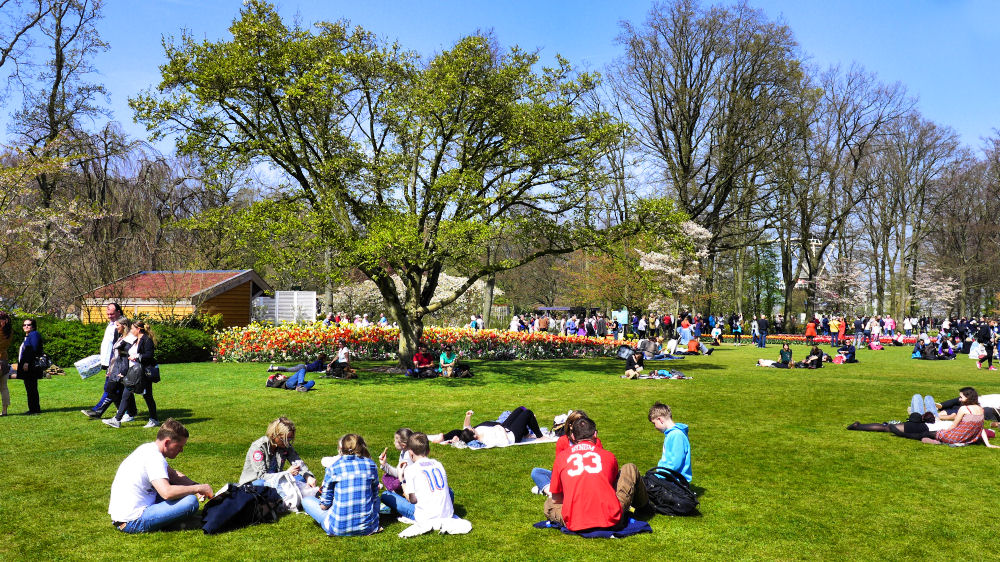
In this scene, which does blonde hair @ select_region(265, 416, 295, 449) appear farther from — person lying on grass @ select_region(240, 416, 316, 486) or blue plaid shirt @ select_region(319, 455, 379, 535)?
blue plaid shirt @ select_region(319, 455, 379, 535)

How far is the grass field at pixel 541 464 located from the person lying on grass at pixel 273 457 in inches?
19.8

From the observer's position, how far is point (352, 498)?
6043 millimetres

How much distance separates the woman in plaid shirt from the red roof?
69.6 feet

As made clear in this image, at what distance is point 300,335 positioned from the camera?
2227 cm

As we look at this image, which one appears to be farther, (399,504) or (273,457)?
(273,457)

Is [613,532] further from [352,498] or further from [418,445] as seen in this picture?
[352,498]

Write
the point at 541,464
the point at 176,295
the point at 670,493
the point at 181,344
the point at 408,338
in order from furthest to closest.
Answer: the point at 176,295 < the point at 181,344 < the point at 408,338 < the point at 541,464 < the point at 670,493

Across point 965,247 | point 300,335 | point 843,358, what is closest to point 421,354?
point 300,335

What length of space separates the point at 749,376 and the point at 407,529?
1669 centimetres

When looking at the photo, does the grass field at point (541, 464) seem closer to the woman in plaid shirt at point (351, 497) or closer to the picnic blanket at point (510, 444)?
the woman in plaid shirt at point (351, 497)

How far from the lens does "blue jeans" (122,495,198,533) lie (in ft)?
19.7

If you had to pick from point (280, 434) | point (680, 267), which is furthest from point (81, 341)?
point (680, 267)

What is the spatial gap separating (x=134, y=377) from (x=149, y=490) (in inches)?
208

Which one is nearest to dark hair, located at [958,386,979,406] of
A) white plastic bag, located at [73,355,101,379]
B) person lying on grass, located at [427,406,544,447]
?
person lying on grass, located at [427,406,544,447]
